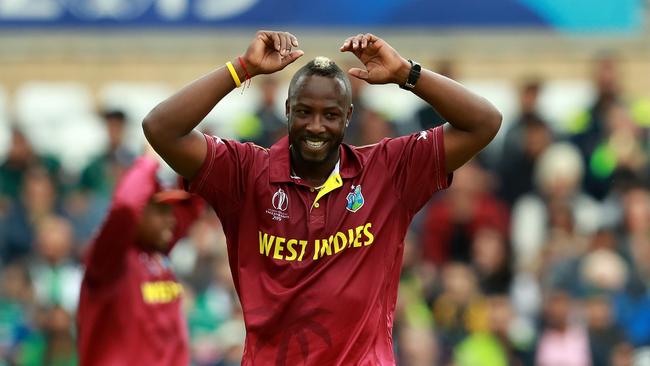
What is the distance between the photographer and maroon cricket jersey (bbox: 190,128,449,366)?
6523 millimetres

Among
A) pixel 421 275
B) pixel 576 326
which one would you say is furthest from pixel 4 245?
pixel 576 326

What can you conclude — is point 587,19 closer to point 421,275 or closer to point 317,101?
point 421,275

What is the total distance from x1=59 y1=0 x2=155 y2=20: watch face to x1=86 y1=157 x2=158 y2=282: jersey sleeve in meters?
5.99

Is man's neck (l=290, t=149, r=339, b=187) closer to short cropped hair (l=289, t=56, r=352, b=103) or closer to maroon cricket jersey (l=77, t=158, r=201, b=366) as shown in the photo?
short cropped hair (l=289, t=56, r=352, b=103)

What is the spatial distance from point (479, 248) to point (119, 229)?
5347mm

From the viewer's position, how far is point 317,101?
641 centimetres

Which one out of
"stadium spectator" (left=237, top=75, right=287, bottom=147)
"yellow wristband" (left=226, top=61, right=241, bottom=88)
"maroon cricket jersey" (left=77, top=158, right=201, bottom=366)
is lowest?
"stadium spectator" (left=237, top=75, right=287, bottom=147)

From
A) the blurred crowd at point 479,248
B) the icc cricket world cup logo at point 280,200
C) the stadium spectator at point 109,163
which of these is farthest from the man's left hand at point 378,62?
the stadium spectator at point 109,163

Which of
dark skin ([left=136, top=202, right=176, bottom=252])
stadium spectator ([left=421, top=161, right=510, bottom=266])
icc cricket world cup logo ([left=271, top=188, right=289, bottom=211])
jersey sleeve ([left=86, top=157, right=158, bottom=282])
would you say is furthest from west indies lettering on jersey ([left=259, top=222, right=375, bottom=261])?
stadium spectator ([left=421, top=161, right=510, bottom=266])

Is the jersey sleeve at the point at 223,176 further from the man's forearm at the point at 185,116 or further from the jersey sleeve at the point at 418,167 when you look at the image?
the jersey sleeve at the point at 418,167

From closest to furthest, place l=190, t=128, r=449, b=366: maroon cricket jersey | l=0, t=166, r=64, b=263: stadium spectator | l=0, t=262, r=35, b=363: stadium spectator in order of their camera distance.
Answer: l=190, t=128, r=449, b=366: maroon cricket jersey → l=0, t=262, r=35, b=363: stadium spectator → l=0, t=166, r=64, b=263: stadium spectator

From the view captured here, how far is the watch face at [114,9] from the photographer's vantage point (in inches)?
571

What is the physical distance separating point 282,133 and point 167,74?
2.63 metres

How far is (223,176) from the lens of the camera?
21.8 ft
